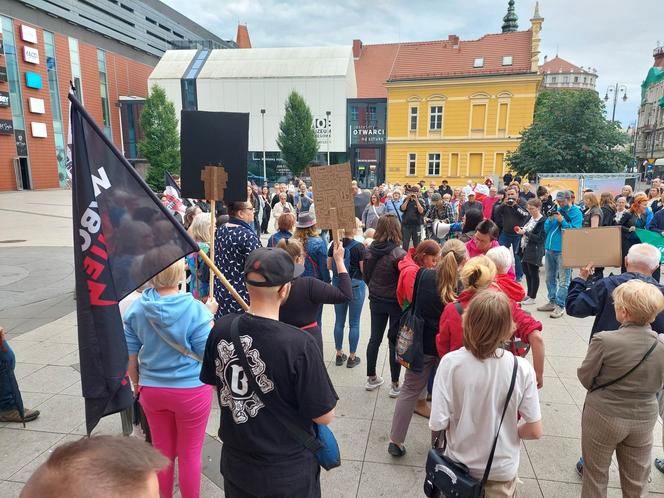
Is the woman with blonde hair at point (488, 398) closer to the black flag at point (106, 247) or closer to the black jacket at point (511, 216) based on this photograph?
the black flag at point (106, 247)

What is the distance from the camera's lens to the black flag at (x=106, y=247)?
2236mm

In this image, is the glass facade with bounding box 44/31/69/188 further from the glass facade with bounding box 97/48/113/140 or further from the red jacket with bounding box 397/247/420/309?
the red jacket with bounding box 397/247/420/309

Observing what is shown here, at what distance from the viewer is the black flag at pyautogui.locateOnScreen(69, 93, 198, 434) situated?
7.34ft

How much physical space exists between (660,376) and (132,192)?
126 inches

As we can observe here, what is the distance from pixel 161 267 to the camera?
7.93 ft

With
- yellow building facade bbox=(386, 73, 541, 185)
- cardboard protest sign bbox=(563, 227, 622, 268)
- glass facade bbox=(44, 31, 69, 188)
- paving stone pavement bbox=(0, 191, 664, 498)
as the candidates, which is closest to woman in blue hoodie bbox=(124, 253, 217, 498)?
paving stone pavement bbox=(0, 191, 664, 498)

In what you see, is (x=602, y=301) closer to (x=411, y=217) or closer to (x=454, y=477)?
(x=454, y=477)

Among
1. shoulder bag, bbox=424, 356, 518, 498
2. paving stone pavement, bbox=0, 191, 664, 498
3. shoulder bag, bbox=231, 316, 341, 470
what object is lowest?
paving stone pavement, bbox=0, 191, 664, 498

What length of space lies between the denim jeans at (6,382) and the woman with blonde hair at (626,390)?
4.64 meters

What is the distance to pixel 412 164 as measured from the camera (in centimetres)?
4119

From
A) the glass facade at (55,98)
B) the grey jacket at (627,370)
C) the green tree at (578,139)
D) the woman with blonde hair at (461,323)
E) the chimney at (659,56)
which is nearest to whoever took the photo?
the grey jacket at (627,370)

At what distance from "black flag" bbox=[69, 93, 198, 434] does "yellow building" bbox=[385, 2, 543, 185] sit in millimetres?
39047

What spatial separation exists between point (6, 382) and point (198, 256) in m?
2.09

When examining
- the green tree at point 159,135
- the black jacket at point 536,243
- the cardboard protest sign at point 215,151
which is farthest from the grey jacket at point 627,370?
the green tree at point 159,135
